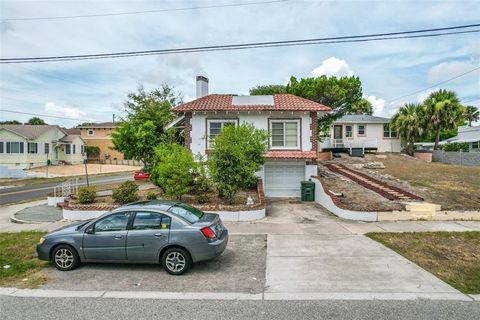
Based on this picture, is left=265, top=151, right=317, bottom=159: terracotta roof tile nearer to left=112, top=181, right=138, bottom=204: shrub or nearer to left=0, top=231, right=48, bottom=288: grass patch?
left=112, top=181, right=138, bottom=204: shrub

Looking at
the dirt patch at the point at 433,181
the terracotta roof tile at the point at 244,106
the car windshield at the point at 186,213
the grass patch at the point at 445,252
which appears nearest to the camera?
the grass patch at the point at 445,252

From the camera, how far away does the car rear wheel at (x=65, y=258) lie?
289 inches

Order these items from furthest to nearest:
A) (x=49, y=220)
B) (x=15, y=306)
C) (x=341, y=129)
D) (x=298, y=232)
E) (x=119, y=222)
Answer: (x=341, y=129), (x=49, y=220), (x=298, y=232), (x=119, y=222), (x=15, y=306)

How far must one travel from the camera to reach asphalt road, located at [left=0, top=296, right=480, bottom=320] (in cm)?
509

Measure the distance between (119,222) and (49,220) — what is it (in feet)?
27.2

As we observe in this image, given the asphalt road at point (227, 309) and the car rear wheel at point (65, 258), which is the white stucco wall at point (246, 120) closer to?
the car rear wheel at point (65, 258)

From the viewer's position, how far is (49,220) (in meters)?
13.4

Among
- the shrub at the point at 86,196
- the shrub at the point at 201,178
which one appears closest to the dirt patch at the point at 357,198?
the shrub at the point at 201,178

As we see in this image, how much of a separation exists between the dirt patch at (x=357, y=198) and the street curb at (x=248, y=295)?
7.09 metres

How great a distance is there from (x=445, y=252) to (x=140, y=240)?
27.1 ft

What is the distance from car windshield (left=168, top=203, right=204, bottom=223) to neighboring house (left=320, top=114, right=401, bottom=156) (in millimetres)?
25167

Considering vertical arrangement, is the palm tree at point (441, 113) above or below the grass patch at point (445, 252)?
above

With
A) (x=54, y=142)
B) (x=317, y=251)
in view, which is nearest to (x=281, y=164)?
(x=317, y=251)

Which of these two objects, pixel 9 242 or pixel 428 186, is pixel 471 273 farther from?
pixel 9 242
